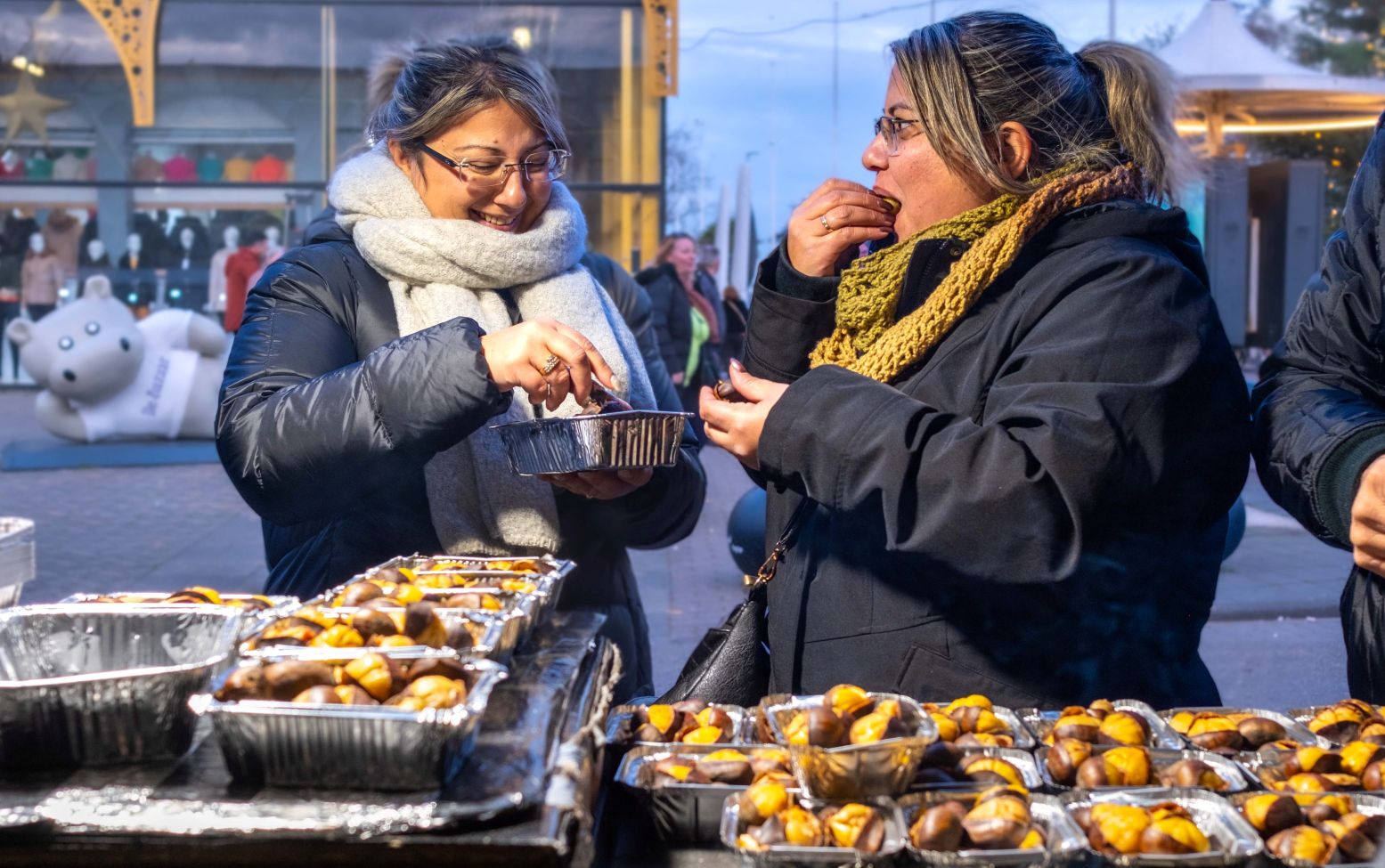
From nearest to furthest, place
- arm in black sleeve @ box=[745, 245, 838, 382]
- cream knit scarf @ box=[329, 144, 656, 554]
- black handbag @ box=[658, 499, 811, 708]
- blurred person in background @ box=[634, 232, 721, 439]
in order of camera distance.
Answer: black handbag @ box=[658, 499, 811, 708]
arm in black sleeve @ box=[745, 245, 838, 382]
cream knit scarf @ box=[329, 144, 656, 554]
blurred person in background @ box=[634, 232, 721, 439]

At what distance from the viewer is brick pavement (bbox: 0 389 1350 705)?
21.3ft

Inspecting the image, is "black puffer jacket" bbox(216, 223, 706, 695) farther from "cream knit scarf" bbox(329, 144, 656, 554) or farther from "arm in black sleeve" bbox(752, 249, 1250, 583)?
"arm in black sleeve" bbox(752, 249, 1250, 583)

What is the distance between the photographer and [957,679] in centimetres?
216

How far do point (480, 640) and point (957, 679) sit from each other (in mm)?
815

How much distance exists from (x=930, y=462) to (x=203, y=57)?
16991 millimetres

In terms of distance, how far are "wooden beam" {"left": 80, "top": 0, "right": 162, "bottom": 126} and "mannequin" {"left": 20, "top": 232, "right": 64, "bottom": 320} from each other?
3.02 metres

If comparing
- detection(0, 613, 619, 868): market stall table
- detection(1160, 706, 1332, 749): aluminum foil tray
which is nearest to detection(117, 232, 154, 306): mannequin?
detection(0, 613, 619, 868): market stall table

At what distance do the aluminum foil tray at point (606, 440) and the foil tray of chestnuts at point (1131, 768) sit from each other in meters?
0.87

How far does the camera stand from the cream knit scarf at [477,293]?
8.89 feet

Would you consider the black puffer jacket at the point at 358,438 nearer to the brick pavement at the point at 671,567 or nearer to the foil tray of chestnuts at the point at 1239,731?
the foil tray of chestnuts at the point at 1239,731

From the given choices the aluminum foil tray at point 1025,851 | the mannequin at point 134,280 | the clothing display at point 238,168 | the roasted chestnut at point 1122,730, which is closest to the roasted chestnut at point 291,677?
the aluminum foil tray at point 1025,851

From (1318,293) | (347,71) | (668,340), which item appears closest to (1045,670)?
(1318,293)

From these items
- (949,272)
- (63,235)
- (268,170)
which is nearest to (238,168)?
(268,170)

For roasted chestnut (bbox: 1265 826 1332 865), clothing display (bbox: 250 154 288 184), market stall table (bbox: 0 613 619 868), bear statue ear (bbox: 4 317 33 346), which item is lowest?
bear statue ear (bbox: 4 317 33 346)
